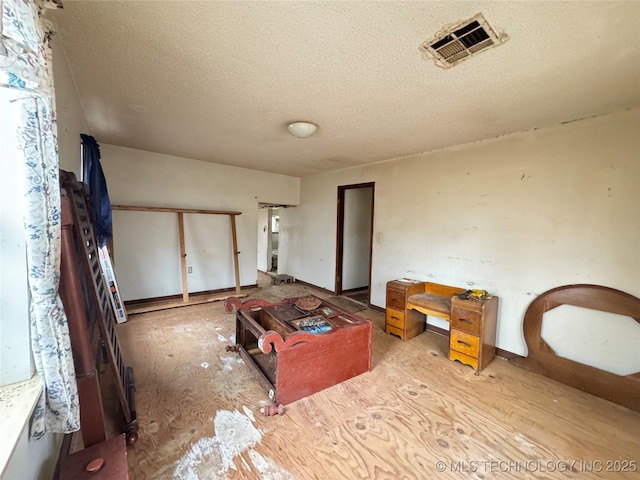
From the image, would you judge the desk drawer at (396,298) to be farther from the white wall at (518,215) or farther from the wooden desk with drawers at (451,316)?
the white wall at (518,215)

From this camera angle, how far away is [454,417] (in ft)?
6.14

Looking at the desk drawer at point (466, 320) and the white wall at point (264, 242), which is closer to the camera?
the desk drawer at point (466, 320)

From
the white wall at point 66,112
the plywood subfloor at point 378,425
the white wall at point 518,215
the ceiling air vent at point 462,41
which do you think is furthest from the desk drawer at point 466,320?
the white wall at point 66,112

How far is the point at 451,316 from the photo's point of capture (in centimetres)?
265

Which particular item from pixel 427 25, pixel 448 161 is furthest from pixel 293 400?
pixel 448 161

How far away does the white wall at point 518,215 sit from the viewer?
2.13 m

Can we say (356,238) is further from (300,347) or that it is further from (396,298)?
(300,347)

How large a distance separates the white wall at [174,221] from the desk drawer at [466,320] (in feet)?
11.8

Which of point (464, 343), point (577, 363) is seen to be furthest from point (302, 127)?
point (577, 363)

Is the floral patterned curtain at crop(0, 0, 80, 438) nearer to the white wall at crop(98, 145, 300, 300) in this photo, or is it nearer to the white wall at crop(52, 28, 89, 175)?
the white wall at crop(52, 28, 89, 175)

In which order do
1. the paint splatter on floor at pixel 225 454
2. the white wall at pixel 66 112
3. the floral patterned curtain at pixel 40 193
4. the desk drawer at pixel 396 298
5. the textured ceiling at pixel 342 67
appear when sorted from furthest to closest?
the desk drawer at pixel 396 298, the white wall at pixel 66 112, the paint splatter on floor at pixel 225 454, the textured ceiling at pixel 342 67, the floral patterned curtain at pixel 40 193

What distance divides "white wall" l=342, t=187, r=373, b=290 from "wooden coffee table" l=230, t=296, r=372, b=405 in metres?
2.31

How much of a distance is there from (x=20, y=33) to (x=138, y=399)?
2210 millimetres

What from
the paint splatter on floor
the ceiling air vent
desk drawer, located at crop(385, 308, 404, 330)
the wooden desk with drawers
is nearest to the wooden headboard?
the wooden desk with drawers
